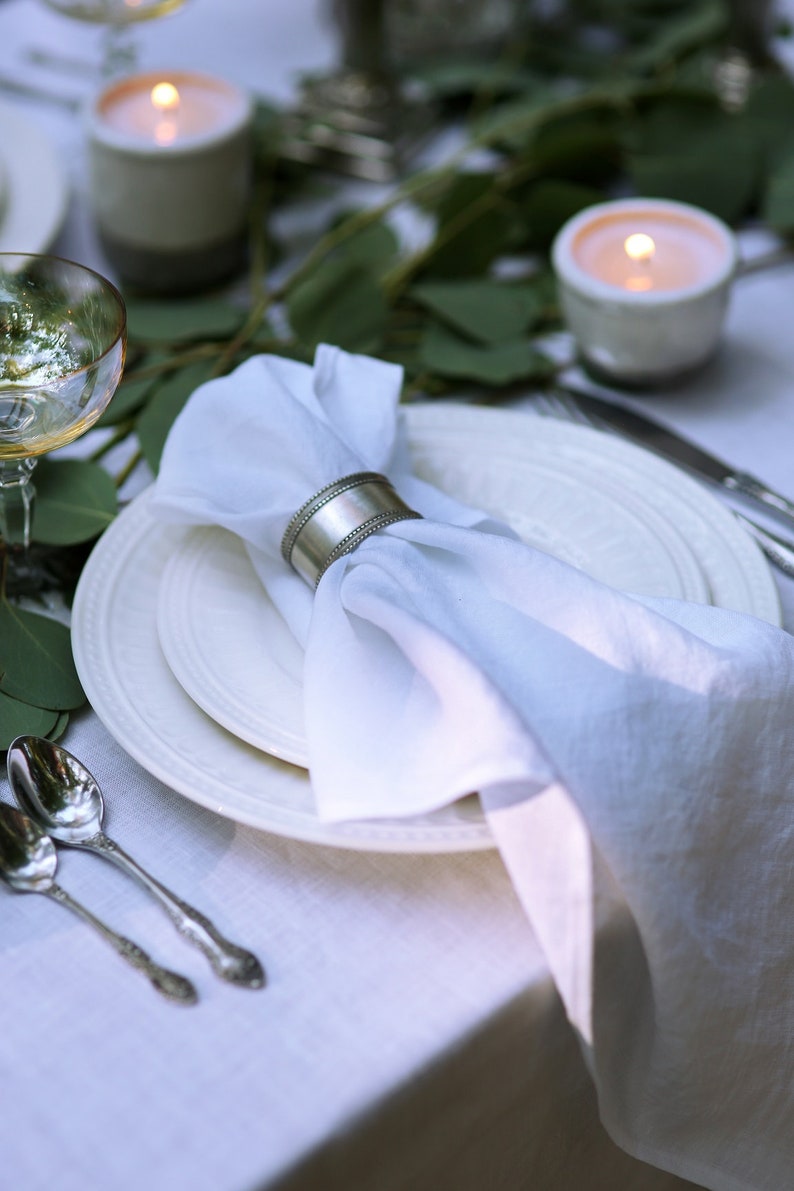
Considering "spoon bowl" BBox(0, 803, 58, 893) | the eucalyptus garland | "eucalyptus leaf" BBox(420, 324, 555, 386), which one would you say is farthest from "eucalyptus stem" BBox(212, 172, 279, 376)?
"spoon bowl" BBox(0, 803, 58, 893)

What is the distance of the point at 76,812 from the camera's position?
46 cm

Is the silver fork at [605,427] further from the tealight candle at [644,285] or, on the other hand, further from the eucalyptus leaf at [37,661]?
the eucalyptus leaf at [37,661]

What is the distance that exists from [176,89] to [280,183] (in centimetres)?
13

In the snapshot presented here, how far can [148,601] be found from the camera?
527mm

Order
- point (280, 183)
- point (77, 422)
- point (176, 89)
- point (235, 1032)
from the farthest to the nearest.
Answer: point (280, 183), point (176, 89), point (77, 422), point (235, 1032)

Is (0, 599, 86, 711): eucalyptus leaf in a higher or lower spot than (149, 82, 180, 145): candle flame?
lower

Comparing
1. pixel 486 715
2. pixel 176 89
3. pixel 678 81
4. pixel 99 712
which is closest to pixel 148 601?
pixel 99 712

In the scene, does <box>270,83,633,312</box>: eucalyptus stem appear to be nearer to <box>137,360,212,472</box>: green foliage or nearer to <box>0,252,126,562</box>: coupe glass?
<box>137,360,212,472</box>: green foliage

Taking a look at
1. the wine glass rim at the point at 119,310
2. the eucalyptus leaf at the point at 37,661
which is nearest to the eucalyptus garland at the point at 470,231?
the eucalyptus leaf at the point at 37,661

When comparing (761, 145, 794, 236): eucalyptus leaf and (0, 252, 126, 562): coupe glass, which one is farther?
(761, 145, 794, 236): eucalyptus leaf

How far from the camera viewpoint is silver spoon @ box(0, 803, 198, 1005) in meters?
0.41

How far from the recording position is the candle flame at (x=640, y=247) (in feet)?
2.30

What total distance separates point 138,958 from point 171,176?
20.2 inches

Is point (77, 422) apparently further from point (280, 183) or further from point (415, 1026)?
point (280, 183)
